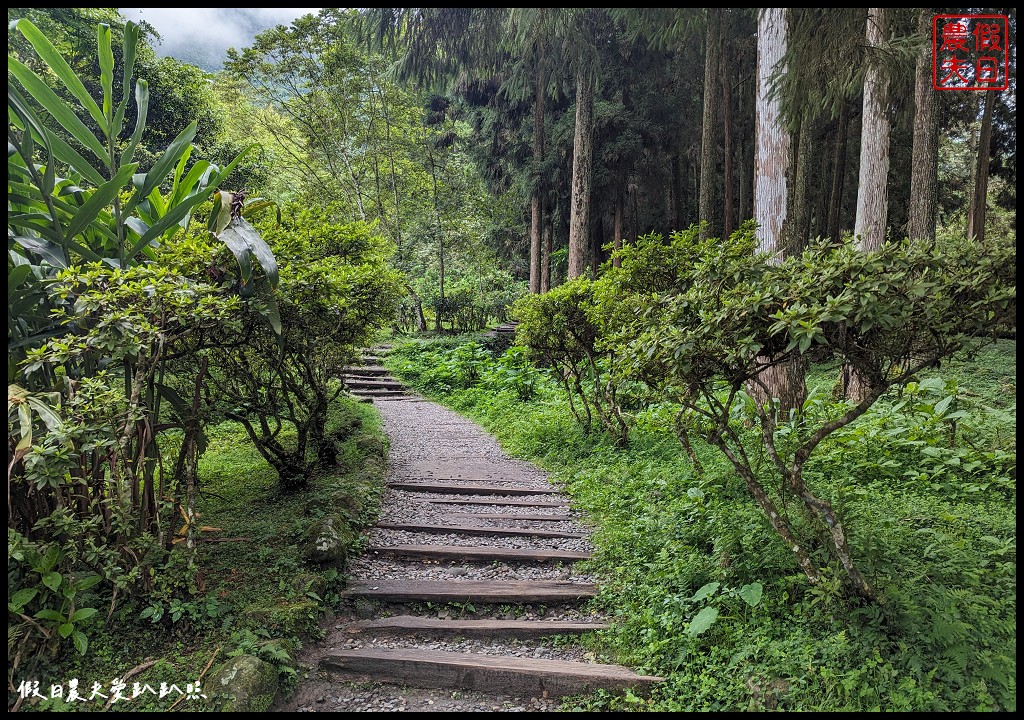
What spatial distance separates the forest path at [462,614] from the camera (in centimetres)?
259

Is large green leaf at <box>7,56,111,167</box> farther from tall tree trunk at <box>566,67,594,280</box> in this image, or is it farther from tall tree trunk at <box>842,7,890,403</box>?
tall tree trunk at <box>566,67,594,280</box>

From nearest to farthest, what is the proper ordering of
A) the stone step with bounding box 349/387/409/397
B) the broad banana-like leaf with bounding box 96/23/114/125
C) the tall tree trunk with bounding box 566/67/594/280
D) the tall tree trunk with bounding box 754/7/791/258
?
the broad banana-like leaf with bounding box 96/23/114/125, the tall tree trunk with bounding box 754/7/791/258, the tall tree trunk with bounding box 566/67/594/280, the stone step with bounding box 349/387/409/397

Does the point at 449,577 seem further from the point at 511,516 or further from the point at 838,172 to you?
the point at 838,172

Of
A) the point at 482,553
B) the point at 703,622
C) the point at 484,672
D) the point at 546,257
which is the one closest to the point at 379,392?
the point at 546,257

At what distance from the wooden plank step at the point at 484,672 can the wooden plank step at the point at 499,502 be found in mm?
2162

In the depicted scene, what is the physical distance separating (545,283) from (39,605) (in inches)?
504

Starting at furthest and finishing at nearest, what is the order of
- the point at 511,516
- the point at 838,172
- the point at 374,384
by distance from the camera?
the point at 374,384 < the point at 838,172 < the point at 511,516

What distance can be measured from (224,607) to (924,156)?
8451 millimetres

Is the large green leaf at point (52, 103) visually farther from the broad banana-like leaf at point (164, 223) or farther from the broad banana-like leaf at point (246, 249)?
the broad banana-like leaf at point (246, 249)

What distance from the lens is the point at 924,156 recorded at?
6.48m

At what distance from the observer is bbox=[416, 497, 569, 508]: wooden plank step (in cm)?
496

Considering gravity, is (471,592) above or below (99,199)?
below

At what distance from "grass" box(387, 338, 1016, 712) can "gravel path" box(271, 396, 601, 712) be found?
28cm

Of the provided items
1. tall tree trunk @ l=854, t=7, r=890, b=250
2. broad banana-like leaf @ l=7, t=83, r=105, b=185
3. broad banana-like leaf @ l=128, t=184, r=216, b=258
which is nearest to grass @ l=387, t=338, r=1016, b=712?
tall tree trunk @ l=854, t=7, r=890, b=250
